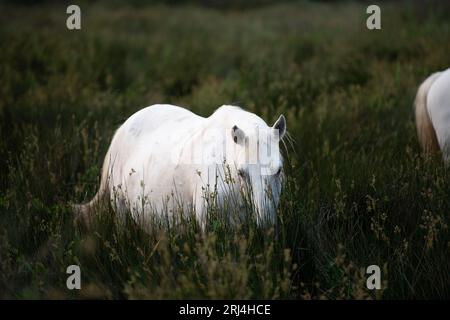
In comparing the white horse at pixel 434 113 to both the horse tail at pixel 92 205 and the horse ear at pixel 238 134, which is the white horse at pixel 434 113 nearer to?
the horse ear at pixel 238 134

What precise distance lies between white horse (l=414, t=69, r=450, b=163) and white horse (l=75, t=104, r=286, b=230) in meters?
2.05

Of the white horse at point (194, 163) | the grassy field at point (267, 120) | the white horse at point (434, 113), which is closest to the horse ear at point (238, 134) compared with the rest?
the white horse at point (194, 163)

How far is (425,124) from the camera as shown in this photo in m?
5.29

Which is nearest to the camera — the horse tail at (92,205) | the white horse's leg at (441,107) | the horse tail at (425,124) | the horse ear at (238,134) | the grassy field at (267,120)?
the grassy field at (267,120)

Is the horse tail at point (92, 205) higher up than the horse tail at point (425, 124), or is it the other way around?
the horse tail at point (425, 124)

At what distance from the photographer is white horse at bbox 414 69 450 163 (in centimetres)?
507

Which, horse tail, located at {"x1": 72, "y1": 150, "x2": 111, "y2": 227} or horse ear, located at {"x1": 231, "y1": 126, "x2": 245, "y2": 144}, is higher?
horse ear, located at {"x1": 231, "y1": 126, "x2": 245, "y2": 144}

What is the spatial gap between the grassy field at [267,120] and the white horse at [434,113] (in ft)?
0.93

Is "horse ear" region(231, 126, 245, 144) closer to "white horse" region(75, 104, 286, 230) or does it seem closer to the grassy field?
"white horse" region(75, 104, 286, 230)

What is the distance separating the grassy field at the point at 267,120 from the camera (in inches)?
126

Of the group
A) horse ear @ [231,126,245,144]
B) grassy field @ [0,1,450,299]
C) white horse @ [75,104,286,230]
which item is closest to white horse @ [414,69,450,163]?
grassy field @ [0,1,450,299]

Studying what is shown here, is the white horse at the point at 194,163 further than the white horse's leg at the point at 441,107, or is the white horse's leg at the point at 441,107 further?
the white horse's leg at the point at 441,107

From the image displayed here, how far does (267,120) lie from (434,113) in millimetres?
1942
